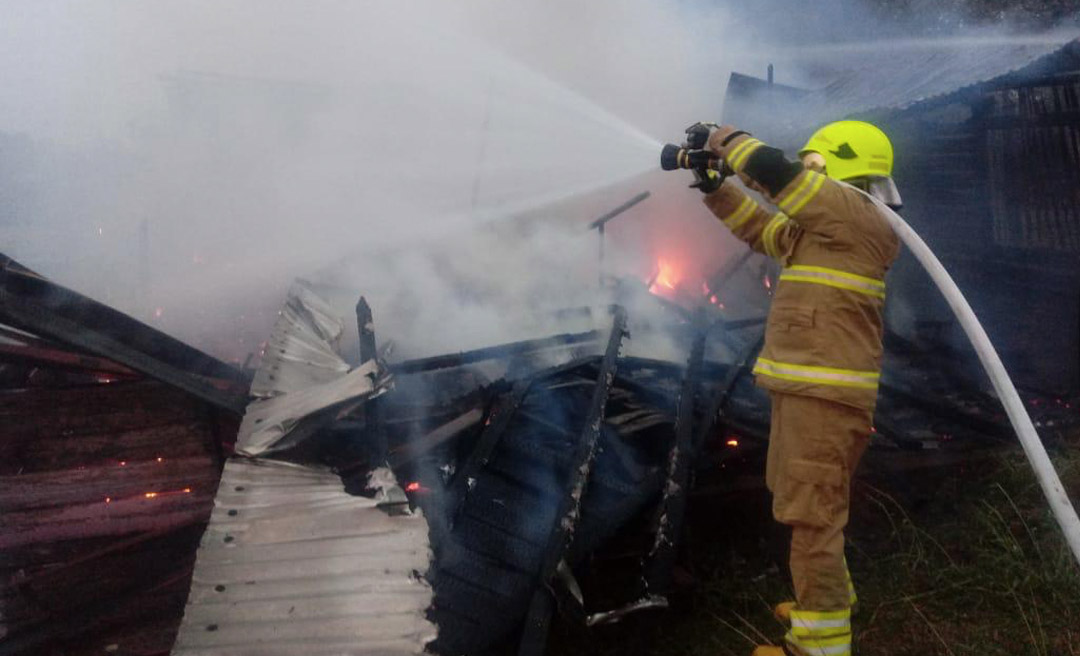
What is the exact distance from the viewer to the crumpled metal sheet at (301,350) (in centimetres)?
303

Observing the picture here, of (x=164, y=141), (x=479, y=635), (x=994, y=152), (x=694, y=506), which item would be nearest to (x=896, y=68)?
(x=994, y=152)

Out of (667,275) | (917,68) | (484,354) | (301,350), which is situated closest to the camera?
(301,350)

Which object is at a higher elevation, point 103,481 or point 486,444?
point 486,444

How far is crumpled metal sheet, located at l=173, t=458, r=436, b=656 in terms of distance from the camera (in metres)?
1.89

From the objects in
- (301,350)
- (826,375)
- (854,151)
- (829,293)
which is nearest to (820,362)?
(826,375)

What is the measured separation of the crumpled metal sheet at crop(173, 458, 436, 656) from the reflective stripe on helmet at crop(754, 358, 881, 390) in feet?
5.07

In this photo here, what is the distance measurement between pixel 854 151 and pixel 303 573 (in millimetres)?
2705

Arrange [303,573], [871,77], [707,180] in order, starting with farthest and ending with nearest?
[871,77]
[707,180]
[303,573]

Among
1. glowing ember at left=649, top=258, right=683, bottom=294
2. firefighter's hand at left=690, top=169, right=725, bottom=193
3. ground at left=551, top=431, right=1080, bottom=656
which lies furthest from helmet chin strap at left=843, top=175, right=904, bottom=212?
glowing ember at left=649, top=258, right=683, bottom=294

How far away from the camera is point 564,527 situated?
274cm

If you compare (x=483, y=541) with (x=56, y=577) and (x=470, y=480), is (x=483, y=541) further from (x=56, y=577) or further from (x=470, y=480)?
(x=56, y=577)

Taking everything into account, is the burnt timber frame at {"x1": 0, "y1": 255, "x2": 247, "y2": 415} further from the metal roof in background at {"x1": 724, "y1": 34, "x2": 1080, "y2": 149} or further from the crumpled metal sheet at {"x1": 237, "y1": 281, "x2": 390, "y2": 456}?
the metal roof in background at {"x1": 724, "y1": 34, "x2": 1080, "y2": 149}

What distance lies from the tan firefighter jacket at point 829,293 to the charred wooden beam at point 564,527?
795 mm

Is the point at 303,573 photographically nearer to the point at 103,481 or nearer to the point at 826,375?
the point at 103,481
